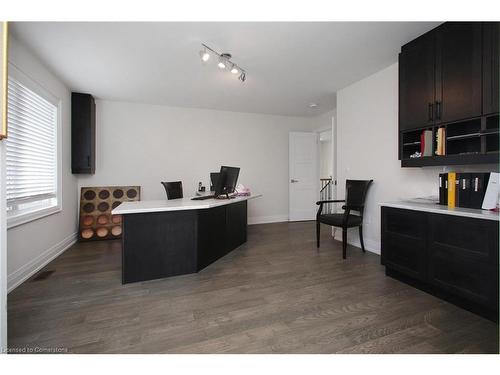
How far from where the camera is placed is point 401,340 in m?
1.54

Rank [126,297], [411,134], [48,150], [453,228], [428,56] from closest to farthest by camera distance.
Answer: [453,228] < [126,297] < [428,56] < [411,134] < [48,150]

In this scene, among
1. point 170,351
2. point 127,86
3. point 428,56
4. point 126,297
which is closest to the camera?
point 170,351

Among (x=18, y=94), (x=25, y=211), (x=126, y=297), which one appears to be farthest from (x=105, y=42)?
(x=126, y=297)

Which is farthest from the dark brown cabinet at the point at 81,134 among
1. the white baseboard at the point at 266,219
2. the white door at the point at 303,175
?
the white door at the point at 303,175

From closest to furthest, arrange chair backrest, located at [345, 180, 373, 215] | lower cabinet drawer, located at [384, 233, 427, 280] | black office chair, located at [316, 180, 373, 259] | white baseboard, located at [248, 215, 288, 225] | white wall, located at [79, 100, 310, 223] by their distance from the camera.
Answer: lower cabinet drawer, located at [384, 233, 427, 280], black office chair, located at [316, 180, 373, 259], chair backrest, located at [345, 180, 373, 215], white wall, located at [79, 100, 310, 223], white baseboard, located at [248, 215, 288, 225]

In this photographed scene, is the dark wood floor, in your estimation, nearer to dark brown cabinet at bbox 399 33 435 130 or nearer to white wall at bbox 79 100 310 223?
dark brown cabinet at bbox 399 33 435 130

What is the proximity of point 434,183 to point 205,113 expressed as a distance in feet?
13.9

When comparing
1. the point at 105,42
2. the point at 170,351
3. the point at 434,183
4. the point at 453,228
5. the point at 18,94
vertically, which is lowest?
the point at 170,351

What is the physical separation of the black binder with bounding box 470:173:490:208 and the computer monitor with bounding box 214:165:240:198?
8.50 feet

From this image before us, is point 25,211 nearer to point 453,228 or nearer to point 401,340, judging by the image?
point 401,340

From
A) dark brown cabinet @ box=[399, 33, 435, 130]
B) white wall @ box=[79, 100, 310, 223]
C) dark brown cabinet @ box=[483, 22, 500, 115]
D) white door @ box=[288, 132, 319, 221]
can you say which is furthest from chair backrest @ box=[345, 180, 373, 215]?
white wall @ box=[79, 100, 310, 223]

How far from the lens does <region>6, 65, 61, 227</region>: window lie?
243cm
